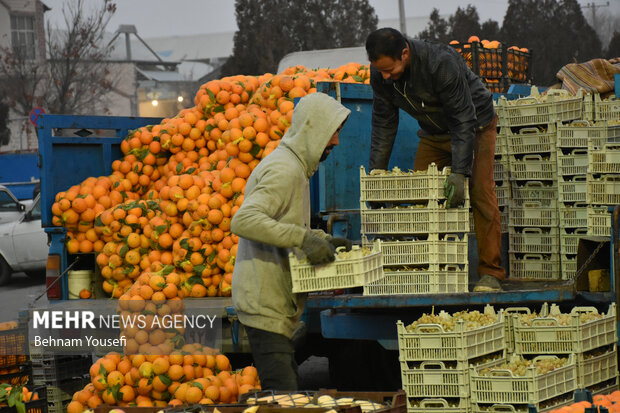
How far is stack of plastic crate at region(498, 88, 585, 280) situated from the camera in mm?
7440

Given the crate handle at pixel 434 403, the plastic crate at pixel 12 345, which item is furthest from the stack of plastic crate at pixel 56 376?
the crate handle at pixel 434 403

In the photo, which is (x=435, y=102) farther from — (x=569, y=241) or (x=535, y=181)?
(x=569, y=241)

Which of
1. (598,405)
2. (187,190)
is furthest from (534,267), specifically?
(187,190)

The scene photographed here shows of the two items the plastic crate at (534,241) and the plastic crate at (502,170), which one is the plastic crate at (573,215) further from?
the plastic crate at (502,170)

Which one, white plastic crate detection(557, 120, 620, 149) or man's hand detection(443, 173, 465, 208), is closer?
man's hand detection(443, 173, 465, 208)

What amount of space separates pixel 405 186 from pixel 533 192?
1615mm

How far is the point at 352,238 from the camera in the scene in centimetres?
739

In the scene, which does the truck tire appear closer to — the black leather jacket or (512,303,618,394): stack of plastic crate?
the black leather jacket

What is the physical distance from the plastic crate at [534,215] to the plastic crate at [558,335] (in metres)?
1.43

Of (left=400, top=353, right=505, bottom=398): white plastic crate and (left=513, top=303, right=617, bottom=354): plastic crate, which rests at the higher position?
(left=513, top=303, right=617, bottom=354): plastic crate

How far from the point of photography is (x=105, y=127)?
8.90 m

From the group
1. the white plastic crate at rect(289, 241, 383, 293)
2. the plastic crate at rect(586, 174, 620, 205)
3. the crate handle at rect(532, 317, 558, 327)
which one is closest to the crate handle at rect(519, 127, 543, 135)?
the plastic crate at rect(586, 174, 620, 205)

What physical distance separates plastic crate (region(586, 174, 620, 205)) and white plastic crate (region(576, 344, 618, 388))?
1149mm

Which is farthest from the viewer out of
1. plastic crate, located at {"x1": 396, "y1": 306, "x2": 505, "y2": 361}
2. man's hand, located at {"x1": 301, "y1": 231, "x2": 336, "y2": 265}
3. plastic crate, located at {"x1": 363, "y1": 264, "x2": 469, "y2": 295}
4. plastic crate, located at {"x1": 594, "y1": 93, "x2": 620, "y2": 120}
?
plastic crate, located at {"x1": 594, "y1": 93, "x2": 620, "y2": 120}
